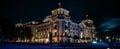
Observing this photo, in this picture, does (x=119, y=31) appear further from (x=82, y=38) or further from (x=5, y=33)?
(x=5, y=33)

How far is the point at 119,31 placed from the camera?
14688 cm

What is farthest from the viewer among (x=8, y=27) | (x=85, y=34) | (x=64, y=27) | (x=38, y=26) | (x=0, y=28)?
(x=85, y=34)

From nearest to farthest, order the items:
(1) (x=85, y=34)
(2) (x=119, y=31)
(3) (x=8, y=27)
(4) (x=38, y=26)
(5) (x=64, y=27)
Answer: (3) (x=8, y=27)
(5) (x=64, y=27)
(4) (x=38, y=26)
(1) (x=85, y=34)
(2) (x=119, y=31)

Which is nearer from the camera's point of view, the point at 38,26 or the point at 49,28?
the point at 49,28

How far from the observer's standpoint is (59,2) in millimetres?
122938

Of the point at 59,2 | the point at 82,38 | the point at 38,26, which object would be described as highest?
the point at 59,2

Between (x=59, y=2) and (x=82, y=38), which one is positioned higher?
(x=59, y=2)

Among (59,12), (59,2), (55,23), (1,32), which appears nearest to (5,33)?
(1,32)

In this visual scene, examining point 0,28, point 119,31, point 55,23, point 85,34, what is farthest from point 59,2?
point 0,28

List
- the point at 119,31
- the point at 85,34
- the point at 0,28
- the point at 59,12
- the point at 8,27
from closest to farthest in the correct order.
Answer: the point at 0,28, the point at 8,27, the point at 59,12, the point at 85,34, the point at 119,31

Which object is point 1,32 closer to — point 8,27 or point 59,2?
point 8,27

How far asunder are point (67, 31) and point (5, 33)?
46606 millimetres

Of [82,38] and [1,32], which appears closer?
[1,32]

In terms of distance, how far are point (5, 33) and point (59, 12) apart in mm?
50339
